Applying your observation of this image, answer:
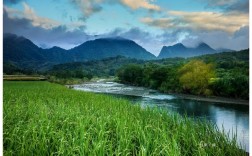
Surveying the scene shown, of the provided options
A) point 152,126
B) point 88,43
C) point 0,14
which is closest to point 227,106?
point 152,126

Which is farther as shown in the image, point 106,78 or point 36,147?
point 106,78

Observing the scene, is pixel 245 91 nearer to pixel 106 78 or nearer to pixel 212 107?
pixel 212 107

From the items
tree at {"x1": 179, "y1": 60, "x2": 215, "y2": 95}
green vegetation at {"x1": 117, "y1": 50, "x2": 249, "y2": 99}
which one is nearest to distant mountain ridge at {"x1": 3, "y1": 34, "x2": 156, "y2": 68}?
green vegetation at {"x1": 117, "y1": 50, "x2": 249, "y2": 99}

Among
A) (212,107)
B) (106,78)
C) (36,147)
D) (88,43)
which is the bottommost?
(36,147)

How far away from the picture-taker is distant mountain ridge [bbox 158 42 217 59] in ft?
8.44

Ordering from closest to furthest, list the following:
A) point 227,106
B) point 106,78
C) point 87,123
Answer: point 87,123 < point 227,106 < point 106,78

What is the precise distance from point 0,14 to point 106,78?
86 centimetres

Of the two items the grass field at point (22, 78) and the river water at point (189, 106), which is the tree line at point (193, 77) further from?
the grass field at point (22, 78)

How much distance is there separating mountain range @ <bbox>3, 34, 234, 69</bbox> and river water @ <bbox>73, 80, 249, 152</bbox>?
21 cm

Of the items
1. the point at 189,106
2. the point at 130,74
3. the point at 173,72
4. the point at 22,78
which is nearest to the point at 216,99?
the point at 189,106

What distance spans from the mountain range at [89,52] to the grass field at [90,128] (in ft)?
0.52

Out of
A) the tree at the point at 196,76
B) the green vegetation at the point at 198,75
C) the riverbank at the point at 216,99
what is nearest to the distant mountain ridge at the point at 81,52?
the green vegetation at the point at 198,75

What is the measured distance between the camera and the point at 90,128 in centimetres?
219

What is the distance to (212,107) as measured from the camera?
8.32 ft
